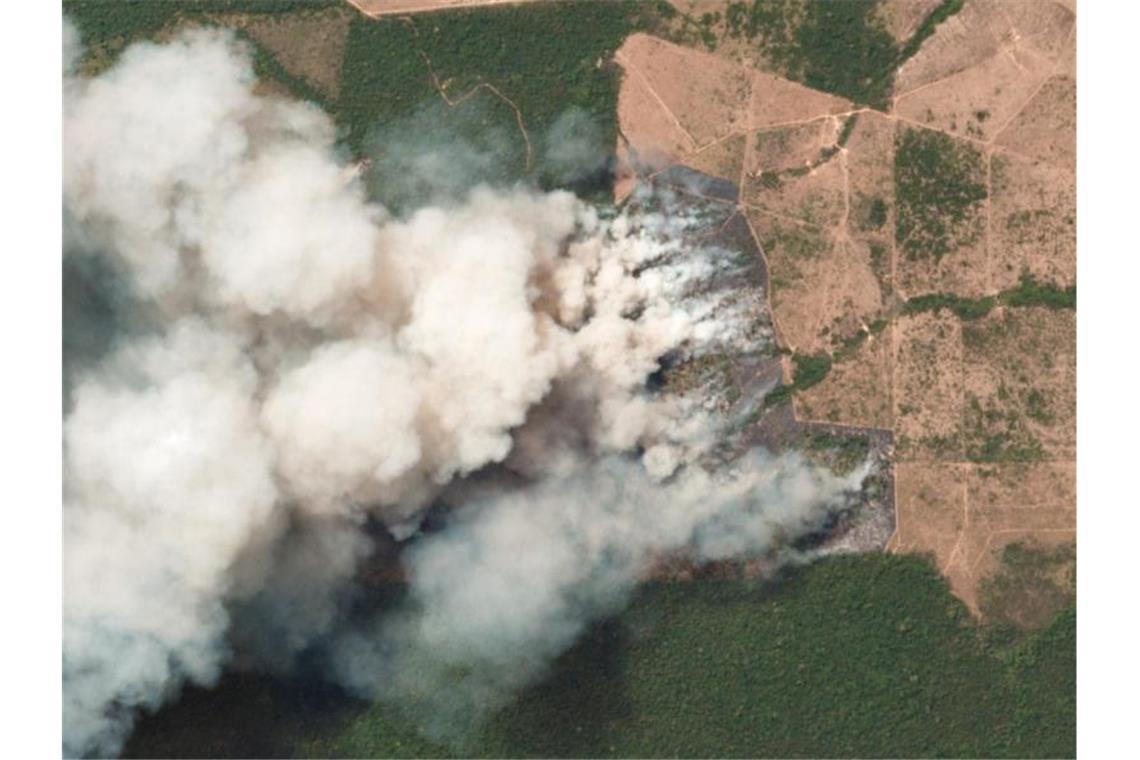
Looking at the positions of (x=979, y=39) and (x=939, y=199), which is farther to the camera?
(x=979, y=39)

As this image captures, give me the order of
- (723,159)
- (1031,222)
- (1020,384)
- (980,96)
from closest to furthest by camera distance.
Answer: (1020,384) → (1031,222) → (980,96) → (723,159)

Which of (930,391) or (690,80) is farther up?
(690,80)

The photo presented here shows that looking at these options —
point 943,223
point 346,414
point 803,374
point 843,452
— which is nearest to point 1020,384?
point 943,223


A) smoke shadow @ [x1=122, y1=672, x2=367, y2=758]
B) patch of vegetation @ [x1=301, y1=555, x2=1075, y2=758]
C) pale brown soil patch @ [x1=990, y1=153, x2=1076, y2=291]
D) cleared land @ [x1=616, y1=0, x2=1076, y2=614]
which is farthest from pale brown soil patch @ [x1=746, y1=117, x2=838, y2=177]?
smoke shadow @ [x1=122, y1=672, x2=367, y2=758]

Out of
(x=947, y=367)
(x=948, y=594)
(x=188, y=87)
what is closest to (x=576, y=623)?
(x=948, y=594)

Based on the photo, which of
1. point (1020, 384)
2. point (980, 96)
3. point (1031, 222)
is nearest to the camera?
point (1020, 384)

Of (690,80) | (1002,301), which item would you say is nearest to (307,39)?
(690,80)

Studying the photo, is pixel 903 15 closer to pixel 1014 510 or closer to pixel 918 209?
pixel 918 209

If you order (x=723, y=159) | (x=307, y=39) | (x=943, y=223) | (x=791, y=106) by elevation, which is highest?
(x=307, y=39)
